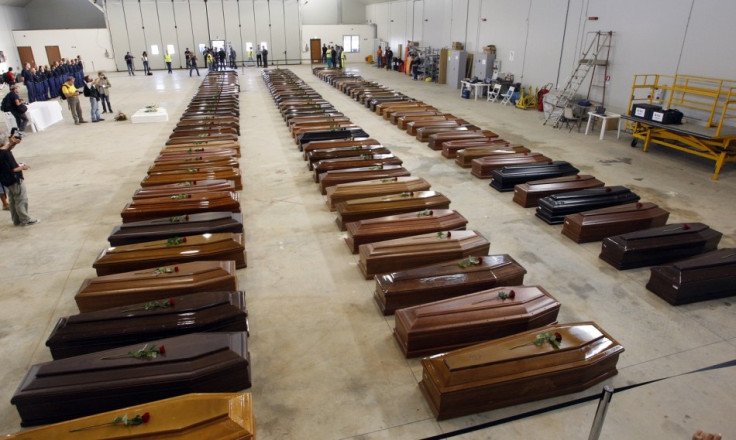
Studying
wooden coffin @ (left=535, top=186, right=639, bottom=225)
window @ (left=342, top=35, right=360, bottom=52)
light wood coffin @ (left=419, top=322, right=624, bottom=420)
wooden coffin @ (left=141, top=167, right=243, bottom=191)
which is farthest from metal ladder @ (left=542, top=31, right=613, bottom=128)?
A: window @ (left=342, top=35, right=360, bottom=52)

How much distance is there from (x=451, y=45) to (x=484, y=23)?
296 centimetres

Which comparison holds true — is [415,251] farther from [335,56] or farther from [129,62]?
[129,62]

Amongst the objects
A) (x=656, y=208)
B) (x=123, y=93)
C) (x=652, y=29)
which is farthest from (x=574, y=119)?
(x=123, y=93)

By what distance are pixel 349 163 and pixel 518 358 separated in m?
5.18

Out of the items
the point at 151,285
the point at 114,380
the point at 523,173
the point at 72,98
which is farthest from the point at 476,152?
the point at 72,98

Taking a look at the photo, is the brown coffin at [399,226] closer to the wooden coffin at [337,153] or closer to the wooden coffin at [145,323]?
the wooden coffin at [145,323]

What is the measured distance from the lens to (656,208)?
20.0ft

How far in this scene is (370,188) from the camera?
6.51 m

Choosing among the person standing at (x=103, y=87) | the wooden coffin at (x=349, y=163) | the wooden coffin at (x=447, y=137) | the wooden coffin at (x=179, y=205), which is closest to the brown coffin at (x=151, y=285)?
the wooden coffin at (x=179, y=205)

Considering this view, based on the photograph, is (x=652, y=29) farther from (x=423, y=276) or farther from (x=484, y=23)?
(x=423, y=276)

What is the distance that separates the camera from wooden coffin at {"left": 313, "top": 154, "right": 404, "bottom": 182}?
7684mm

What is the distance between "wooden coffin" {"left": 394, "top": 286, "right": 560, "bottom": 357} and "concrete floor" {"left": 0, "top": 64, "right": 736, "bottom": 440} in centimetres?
22

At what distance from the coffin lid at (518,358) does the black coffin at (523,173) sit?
430 cm

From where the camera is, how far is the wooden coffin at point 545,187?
22.3ft
